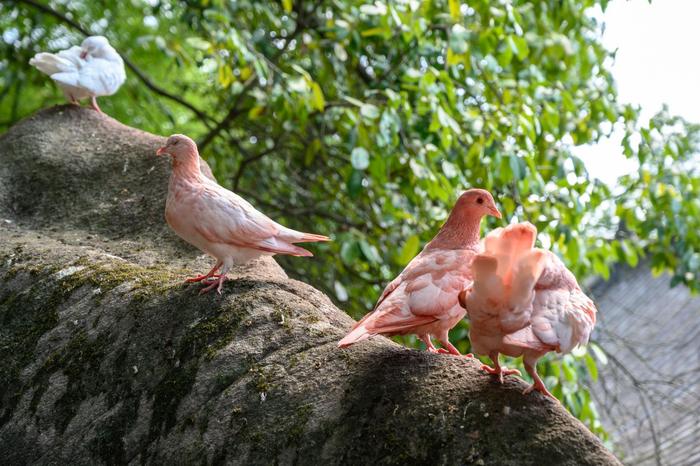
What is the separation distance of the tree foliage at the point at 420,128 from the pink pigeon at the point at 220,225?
1.65 m

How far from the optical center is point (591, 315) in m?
2.74

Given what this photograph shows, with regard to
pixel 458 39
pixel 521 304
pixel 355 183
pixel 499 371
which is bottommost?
pixel 355 183

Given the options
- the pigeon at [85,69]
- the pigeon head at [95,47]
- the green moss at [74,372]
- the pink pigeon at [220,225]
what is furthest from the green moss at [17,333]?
the pigeon head at [95,47]

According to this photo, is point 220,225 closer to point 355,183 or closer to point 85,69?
point 355,183

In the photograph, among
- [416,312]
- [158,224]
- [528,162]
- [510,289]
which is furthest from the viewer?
[528,162]

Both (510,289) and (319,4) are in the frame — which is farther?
(319,4)

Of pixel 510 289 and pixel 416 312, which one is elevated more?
pixel 510 289

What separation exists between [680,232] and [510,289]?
4.37m

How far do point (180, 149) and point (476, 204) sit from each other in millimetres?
1364

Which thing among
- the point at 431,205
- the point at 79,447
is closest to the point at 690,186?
the point at 431,205

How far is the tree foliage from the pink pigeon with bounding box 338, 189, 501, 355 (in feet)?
5.78

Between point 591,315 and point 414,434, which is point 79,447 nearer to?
point 414,434

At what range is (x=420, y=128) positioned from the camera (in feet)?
19.1

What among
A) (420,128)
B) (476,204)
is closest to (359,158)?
(420,128)
